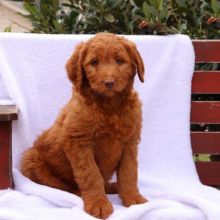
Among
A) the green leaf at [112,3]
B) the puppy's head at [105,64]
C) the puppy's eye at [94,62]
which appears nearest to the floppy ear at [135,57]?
the puppy's head at [105,64]

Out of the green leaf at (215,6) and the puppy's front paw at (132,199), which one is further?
the green leaf at (215,6)

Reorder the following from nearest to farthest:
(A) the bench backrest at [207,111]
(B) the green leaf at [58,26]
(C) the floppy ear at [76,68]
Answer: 1. (C) the floppy ear at [76,68]
2. (A) the bench backrest at [207,111]
3. (B) the green leaf at [58,26]

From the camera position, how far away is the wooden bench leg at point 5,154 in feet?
11.6

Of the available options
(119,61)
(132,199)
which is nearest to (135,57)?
(119,61)

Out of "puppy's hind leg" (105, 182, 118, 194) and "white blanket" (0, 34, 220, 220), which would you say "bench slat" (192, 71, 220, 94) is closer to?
"white blanket" (0, 34, 220, 220)

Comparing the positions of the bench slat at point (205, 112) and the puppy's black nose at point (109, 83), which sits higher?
the puppy's black nose at point (109, 83)

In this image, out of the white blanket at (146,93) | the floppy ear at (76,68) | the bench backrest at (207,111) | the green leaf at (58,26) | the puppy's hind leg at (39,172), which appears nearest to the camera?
the floppy ear at (76,68)

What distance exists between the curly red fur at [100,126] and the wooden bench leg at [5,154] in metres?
0.22

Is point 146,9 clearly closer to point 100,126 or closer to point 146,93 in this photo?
point 146,93

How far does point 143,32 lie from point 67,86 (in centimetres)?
70

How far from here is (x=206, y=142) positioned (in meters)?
4.21

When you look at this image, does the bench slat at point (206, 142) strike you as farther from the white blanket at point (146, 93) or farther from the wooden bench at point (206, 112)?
the white blanket at point (146, 93)

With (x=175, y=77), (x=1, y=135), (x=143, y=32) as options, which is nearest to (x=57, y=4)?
(x=143, y=32)

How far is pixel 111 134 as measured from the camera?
3.41 metres
